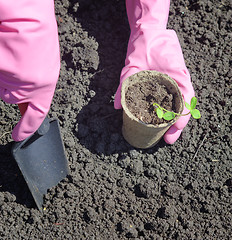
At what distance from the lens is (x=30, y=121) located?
56.6 inches

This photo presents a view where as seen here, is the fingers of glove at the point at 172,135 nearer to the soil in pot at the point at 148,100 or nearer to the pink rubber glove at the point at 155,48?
the pink rubber glove at the point at 155,48

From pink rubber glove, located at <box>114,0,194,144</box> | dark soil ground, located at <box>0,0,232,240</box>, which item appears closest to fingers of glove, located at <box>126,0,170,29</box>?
pink rubber glove, located at <box>114,0,194,144</box>

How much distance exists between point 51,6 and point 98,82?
73cm

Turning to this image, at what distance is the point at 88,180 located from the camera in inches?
69.0

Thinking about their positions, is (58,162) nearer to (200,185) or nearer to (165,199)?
(165,199)

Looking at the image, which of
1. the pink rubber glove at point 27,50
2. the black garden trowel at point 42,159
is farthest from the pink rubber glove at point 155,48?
the pink rubber glove at point 27,50

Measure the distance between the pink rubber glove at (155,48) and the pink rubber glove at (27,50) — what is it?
0.54 meters

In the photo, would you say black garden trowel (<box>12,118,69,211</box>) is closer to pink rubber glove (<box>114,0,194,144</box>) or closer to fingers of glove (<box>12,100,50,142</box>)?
fingers of glove (<box>12,100,50,142</box>)

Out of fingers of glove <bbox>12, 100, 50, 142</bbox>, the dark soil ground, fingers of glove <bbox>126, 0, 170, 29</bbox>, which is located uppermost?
fingers of glove <bbox>126, 0, 170, 29</bbox>

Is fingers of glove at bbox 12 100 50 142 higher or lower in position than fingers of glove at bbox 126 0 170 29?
lower

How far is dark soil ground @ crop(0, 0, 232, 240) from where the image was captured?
167cm

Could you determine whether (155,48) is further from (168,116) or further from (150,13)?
(168,116)

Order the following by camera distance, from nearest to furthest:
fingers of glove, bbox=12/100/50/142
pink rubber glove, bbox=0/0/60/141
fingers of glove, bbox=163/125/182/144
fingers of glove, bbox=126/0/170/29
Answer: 1. pink rubber glove, bbox=0/0/60/141
2. fingers of glove, bbox=12/100/50/142
3. fingers of glove, bbox=163/125/182/144
4. fingers of glove, bbox=126/0/170/29

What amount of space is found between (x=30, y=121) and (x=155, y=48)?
0.91 m
